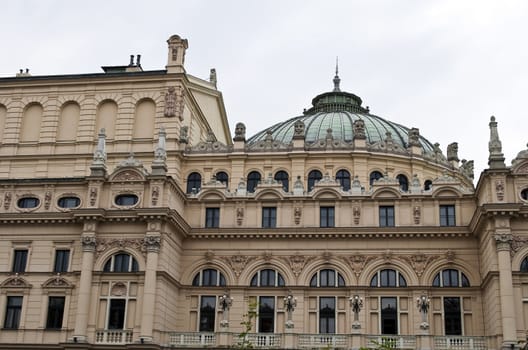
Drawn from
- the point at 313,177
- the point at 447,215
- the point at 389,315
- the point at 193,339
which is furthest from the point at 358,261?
the point at 193,339

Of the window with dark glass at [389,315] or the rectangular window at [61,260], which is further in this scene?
the rectangular window at [61,260]

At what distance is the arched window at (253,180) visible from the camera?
64312 mm

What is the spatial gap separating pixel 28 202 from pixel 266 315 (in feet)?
68.2

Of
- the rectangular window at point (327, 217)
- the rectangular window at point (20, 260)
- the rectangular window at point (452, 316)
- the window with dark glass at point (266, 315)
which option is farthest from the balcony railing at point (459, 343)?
the rectangular window at point (20, 260)

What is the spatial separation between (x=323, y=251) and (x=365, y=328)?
6.55 m

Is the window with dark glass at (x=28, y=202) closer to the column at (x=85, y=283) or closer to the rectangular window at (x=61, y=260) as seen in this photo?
the rectangular window at (x=61, y=260)

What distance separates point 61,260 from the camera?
57688 millimetres

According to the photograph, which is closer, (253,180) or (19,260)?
(19,260)

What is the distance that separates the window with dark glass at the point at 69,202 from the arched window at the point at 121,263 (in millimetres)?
5803

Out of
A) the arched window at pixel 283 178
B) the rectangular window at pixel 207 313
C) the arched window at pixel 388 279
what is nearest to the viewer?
the arched window at pixel 388 279

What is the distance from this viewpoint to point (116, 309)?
181ft

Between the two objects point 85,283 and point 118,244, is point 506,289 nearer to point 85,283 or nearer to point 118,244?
point 118,244

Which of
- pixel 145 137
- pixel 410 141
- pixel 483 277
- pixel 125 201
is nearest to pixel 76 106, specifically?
pixel 145 137

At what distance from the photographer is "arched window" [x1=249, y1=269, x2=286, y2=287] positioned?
57875mm
